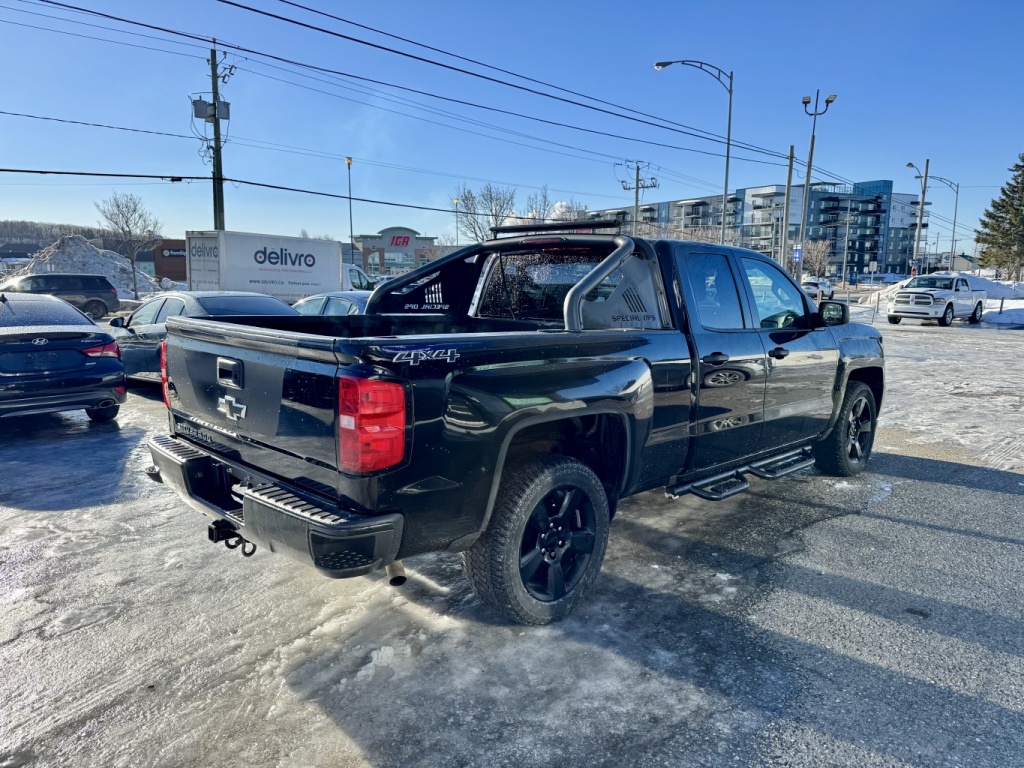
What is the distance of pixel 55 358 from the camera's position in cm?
689

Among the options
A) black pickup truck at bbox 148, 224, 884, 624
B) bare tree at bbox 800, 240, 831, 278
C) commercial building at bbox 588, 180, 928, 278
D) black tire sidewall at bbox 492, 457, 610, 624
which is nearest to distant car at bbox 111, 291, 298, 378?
black pickup truck at bbox 148, 224, 884, 624

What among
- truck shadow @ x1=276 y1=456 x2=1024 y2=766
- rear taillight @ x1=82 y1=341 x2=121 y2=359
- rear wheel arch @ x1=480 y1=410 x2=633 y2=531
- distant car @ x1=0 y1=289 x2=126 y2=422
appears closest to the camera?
truck shadow @ x1=276 y1=456 x2=1024 y2=766

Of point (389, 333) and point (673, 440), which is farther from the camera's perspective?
point (389, 333)

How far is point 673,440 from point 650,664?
51.9 inches

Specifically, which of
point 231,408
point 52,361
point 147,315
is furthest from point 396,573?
point 147,315

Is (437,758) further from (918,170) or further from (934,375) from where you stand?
(918,170)

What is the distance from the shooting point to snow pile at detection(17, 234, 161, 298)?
140 feet

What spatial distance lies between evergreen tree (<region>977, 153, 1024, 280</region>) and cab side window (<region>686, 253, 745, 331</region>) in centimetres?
6931

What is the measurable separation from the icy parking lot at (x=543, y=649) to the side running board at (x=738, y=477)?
1.14 feet

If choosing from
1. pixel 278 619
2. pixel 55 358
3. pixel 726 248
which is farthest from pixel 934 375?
pixel 55 358

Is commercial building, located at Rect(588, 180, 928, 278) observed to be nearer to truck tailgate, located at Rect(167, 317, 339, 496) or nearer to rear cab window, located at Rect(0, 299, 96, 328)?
rear cab window, located at Rect(0, 299, 96, 328)

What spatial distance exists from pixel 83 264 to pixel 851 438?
Answer: 49.4 m

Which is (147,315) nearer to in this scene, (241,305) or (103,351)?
(241,305)

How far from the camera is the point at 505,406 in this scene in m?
2.90
